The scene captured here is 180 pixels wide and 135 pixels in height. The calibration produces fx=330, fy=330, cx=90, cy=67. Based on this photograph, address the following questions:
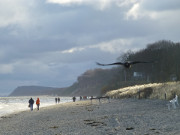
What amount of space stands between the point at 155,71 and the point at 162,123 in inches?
3212

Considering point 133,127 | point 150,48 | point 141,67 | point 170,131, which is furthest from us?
point 150,48

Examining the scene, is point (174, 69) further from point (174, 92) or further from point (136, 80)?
point (174, 92)

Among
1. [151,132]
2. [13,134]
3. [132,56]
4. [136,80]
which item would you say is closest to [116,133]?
[151,132]

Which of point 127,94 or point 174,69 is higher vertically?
point 174,69

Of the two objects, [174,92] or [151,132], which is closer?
[151,132]

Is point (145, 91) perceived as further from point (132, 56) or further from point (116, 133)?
point (132, 56)

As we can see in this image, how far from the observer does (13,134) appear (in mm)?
19062

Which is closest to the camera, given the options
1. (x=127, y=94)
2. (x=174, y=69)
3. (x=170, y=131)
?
(x=170, y=131)

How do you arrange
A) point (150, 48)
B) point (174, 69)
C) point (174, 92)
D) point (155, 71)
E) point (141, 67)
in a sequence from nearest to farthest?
point (174, 92) → point (174, 69) → point (155, 71) → point (141, 67) → point (150, 48)

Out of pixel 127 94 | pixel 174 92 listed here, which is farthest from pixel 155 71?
pixel 174 92

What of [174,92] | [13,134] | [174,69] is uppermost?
[174,69]

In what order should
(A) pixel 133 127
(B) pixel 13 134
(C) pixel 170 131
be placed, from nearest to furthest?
1. (C) pixel 170 131
2. (A) pixel 133 127
3. (B) pixel 13 134

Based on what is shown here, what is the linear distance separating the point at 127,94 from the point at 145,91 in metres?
9.54

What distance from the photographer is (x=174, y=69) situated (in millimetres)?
90188
